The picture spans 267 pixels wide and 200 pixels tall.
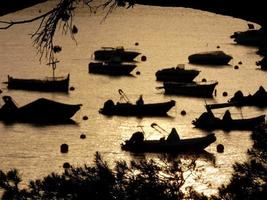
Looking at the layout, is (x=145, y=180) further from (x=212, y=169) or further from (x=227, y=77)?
(x=227, y=77)

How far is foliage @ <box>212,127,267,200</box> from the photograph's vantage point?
10.4 meters

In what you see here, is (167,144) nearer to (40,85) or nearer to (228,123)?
(228,123)

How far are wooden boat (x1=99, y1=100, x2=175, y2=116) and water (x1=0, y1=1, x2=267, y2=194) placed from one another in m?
0.68

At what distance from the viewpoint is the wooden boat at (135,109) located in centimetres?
5762

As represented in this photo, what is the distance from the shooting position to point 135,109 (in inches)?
2270

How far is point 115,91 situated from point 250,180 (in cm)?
5939

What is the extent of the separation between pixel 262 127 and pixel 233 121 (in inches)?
1569

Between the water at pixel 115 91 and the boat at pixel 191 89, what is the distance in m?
0.82

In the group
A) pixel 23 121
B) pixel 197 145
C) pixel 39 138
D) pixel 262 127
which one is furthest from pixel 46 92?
pixel 262 127

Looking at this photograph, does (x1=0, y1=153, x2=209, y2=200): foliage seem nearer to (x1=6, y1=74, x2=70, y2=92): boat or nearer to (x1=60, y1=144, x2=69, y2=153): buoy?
(x1=60, y1=144, x2=69, y2=153): buoy

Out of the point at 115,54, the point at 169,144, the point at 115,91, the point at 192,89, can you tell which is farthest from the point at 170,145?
the point at 115,54

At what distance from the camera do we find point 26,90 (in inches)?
2717

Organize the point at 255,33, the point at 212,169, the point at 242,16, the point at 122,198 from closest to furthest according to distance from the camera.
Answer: the point at 242,16, the point at 122,198, the point at 212,169, the point at 255,33

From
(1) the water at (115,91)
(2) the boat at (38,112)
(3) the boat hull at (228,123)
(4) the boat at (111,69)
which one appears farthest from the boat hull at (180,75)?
(3) the boat hull at (228,123)
